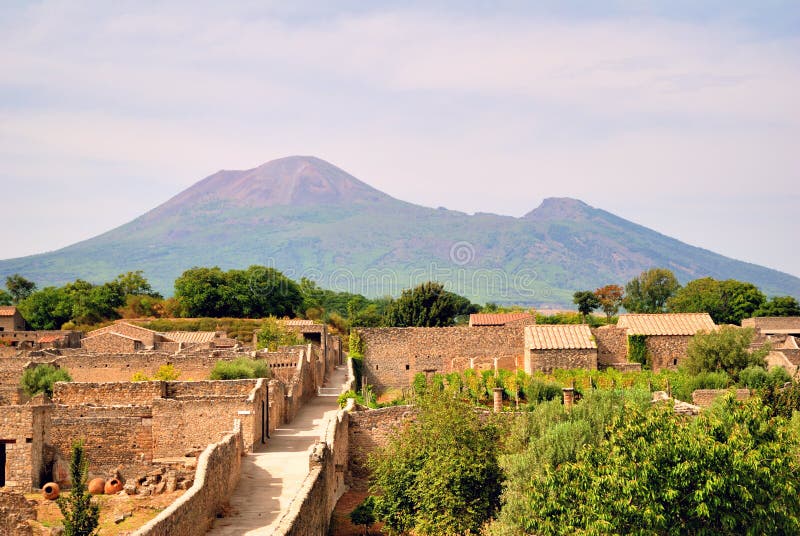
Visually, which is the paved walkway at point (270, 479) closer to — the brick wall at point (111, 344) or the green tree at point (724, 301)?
the brick wall at point (111, 344)

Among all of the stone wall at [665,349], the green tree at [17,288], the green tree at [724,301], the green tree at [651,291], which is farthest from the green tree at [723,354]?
the green tree at [17,288]

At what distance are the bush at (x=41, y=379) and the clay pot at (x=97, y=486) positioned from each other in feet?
37.4

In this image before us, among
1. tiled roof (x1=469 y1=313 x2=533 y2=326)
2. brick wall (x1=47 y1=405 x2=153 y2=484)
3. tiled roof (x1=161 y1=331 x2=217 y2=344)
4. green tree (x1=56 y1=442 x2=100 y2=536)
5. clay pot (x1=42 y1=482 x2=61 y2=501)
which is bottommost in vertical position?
clay pot (x1=42 y1=482 x2=61 y2=501)

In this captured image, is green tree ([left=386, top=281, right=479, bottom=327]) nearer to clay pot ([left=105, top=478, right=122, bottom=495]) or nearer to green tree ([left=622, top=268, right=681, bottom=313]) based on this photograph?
green tree ([left=622, top=268, right=681, bottom=313])

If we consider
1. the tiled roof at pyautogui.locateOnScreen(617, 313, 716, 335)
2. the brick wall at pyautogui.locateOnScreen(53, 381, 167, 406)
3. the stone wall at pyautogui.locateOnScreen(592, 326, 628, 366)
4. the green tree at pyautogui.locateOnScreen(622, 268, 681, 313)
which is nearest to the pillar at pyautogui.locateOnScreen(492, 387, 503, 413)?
the brick wall at pyautogui.locateOnScreen(53, 381, 167, 406)

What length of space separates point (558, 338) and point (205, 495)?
3017 cm

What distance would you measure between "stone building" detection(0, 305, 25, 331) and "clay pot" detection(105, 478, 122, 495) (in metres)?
66.3

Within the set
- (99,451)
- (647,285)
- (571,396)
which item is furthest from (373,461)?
(647,285)

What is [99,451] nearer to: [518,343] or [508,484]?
[508,484]

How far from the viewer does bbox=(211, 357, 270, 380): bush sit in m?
37.0

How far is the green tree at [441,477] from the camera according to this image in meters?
26.4

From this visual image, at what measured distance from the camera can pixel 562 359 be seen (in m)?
47.6

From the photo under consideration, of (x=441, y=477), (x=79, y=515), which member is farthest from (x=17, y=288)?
(x=79, y=515)

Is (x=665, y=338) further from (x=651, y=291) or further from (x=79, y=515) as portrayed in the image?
(x=651, y=291)
